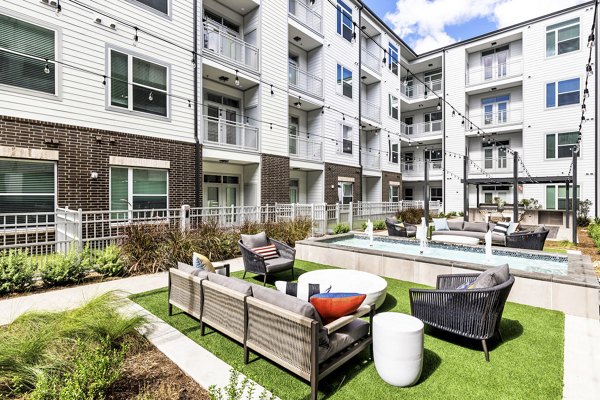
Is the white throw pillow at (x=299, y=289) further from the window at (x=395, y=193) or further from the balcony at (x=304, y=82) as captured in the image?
the window at (x=395, y=193)

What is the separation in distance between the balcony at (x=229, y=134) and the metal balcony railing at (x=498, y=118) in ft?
63.4

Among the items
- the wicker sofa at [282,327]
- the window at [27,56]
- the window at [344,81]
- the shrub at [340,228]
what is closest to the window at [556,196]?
the window at [344,81]

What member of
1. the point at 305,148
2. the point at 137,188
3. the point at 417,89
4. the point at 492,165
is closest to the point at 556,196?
the point at 492,165

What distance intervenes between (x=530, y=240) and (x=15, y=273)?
13236 mm

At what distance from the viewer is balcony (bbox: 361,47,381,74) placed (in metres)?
21.5

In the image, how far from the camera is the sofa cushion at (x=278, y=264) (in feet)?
22.6

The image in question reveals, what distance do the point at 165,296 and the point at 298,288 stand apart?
3609 mm

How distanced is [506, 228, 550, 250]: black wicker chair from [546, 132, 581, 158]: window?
15.7 metres

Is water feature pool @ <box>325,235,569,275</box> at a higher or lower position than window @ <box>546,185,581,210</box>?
lower

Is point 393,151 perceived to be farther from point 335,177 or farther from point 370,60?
point 335,177

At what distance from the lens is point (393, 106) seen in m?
24.5

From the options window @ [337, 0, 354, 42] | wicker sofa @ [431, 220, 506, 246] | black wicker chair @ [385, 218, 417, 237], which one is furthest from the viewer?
window @ [337, 0, 354, 42]

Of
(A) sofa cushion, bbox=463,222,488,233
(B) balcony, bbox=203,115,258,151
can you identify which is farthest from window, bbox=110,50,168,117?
(A) sofa cushion, bbox=463,222,488,233

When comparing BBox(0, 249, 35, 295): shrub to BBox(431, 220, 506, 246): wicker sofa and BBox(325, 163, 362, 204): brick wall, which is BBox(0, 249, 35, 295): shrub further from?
BBox(325, 163, 362, 204): brick wall
